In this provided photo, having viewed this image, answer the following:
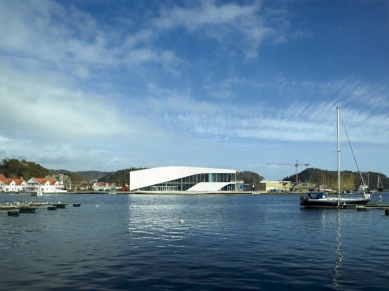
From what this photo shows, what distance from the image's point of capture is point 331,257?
21.5 metres

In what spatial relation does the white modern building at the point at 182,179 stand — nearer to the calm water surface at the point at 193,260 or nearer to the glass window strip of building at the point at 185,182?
the glass window strip of building at the point at 185,182

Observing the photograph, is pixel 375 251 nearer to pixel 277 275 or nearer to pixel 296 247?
pixel 296 247

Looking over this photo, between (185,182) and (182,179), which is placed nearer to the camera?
(185,182)

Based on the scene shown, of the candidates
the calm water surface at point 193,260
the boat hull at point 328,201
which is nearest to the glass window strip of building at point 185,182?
the boat hull at point 328,201

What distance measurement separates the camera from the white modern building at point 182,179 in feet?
519

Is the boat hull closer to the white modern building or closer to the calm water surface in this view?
the calm water surface

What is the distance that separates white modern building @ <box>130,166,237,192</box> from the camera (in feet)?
519

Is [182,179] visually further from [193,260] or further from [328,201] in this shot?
[193,260]

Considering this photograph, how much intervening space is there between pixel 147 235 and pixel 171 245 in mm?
5834

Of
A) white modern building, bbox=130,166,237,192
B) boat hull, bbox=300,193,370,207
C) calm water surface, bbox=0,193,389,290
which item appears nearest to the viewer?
calm water surface, bbox=0,193,389,290

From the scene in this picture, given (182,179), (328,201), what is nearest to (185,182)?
(182,179)

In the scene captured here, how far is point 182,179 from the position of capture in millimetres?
158500

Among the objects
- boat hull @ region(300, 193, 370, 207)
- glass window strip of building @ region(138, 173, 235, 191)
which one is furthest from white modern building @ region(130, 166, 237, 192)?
boat hull @ region(300, 193, 370, 207)

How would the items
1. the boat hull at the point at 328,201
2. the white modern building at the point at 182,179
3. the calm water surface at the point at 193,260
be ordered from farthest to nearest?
the white modern building at the point at 182,179 → the boat hull at the point at 328,201 → the calm water surface at the point at 193,260
